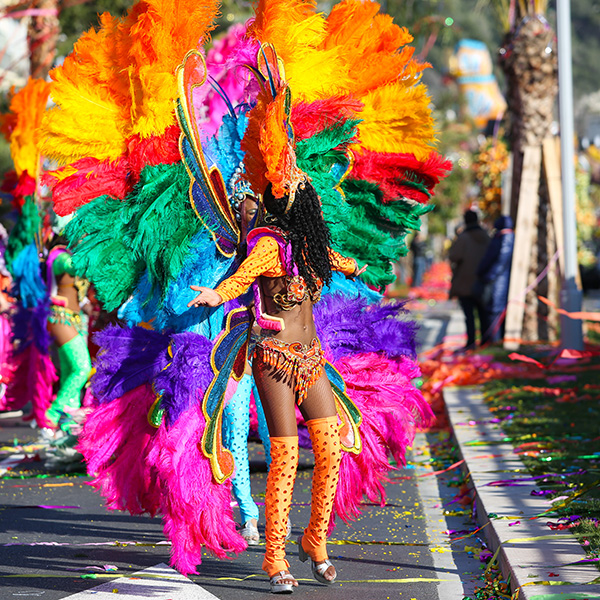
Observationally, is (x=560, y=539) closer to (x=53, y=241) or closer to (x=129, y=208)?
(x=129, y=208)

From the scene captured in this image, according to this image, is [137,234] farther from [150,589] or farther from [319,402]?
[150,589]

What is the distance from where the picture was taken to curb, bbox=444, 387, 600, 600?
162 inches

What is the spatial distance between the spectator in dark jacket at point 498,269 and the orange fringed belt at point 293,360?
8.87m

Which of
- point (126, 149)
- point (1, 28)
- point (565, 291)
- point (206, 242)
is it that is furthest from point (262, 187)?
point (1, 28)

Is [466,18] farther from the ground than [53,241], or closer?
farther from the ground

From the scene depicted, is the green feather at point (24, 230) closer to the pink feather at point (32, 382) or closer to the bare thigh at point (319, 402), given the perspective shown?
the pink feather at point (32, 382)

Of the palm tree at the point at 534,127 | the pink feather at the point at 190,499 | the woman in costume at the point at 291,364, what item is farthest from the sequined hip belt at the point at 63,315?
the palm tree at the point at 534,127

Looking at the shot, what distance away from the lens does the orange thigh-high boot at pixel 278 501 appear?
4.40m

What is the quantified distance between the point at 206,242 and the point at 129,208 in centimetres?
43

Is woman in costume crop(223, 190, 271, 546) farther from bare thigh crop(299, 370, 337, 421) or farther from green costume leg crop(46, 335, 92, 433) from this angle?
green costume leg crop(46, 335, 92, 433)

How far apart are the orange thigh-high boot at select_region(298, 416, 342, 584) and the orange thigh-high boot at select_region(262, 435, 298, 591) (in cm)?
11

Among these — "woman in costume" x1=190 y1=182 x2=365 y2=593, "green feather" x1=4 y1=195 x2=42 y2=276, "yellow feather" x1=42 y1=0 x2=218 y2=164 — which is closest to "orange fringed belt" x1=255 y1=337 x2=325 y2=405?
"woman in costume" x1=190 y1=182 x2=365 y2=593

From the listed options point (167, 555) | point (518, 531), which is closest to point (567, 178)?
point (518, 531)

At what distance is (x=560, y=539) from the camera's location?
4785mm
